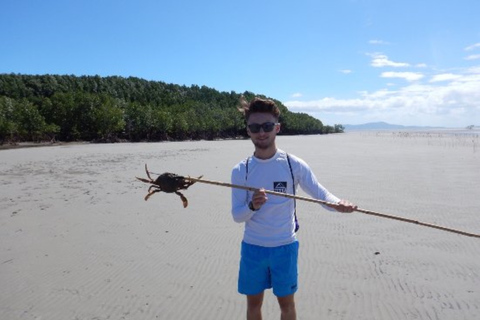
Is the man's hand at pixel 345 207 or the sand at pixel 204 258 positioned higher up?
the man's hand at pixel 345 207

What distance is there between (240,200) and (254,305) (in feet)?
2.64

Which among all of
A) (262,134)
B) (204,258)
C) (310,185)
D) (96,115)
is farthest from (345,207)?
(96,115)

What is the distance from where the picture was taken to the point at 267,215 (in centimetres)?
269

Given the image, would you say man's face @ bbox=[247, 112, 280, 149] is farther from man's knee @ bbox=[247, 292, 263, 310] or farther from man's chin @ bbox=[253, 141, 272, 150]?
man's knee @ bbox=[247, 292, 263, 310]

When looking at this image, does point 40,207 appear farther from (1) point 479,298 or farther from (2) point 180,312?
(1) point 479,298

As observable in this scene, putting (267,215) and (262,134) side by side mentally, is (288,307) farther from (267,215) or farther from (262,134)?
(262,134)

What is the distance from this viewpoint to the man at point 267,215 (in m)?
2.66

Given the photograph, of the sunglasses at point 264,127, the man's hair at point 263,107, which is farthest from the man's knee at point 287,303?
the man's hair at point 263,107

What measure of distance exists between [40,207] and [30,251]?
9.55 ft

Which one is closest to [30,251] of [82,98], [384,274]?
[384,274]

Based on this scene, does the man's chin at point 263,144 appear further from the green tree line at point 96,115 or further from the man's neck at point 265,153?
the green tree line at point 96,115

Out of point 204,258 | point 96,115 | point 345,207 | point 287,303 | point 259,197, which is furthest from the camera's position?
point 96,115

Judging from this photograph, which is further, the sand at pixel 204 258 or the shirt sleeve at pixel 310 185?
the sand at pixel 204 258

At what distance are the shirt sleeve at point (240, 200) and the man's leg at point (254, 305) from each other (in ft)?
1.94
